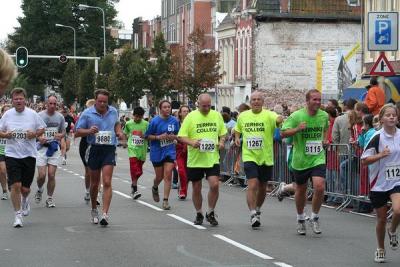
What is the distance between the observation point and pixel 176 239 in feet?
40.1

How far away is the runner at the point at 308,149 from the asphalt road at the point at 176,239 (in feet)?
1.33

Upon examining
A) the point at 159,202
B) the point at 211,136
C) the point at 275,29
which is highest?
the point at 275,29

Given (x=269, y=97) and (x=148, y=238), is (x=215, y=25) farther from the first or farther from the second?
(x=148, y=238)

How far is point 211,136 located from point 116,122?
4.46 feet

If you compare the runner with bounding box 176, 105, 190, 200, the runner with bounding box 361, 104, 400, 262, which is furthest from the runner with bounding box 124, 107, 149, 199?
the runner with bounding box 361, 104, 400, 262

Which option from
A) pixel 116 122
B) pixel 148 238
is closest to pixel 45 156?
pixel 116 122

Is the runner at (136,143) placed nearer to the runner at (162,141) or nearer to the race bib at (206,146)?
the runner at (162,141)

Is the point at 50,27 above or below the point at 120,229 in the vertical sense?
above

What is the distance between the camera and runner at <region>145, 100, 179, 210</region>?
17375mm

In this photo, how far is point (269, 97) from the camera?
55.2 meters

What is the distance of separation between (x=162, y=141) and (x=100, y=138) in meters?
3.49

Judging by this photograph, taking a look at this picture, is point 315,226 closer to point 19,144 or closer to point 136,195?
point 19,144

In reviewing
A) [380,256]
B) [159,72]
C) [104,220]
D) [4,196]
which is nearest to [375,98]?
[4,196]

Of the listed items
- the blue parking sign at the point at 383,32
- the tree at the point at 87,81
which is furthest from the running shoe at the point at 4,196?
the tree at the point at 87,81
